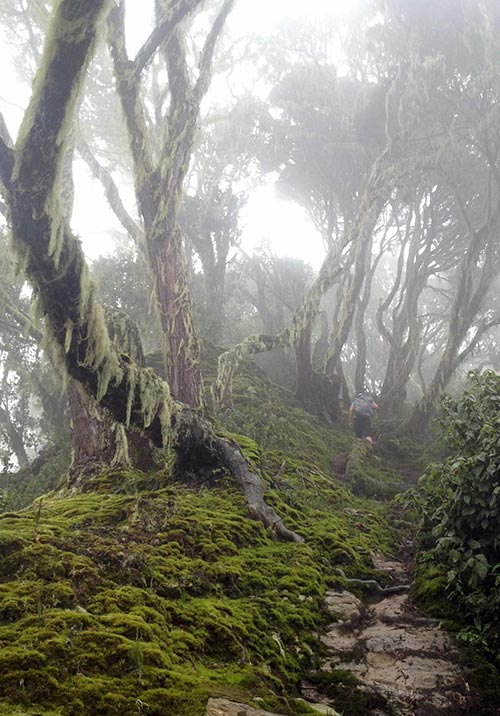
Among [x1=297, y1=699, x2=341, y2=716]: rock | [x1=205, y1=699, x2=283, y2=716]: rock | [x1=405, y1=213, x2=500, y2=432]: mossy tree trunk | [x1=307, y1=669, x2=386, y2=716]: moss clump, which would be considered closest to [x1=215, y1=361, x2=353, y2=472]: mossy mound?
[x1=405, y1=213, x2=500, y2=432]: mossy tree trunk

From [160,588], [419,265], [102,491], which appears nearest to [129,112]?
[102,491]

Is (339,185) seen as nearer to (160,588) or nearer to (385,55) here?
(385,55)

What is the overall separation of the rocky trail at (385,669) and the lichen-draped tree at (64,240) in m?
1.56

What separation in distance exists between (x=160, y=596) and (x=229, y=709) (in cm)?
126

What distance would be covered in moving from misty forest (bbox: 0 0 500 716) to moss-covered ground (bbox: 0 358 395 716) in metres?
0.02

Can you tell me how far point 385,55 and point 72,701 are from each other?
1938cm

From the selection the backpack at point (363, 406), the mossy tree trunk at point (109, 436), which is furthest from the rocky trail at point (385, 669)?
the backpack at point (363, 406)

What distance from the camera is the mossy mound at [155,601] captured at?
2258 millimetres

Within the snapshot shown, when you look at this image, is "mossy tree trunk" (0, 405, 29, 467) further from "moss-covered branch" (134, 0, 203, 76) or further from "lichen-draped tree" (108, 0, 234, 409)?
"moss-covered branch" (134, 0, 203, 76)

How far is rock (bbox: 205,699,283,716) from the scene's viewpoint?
2234 mm

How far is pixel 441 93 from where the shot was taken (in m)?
15.8

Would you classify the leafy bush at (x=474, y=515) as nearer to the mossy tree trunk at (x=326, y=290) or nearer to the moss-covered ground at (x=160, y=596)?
the moss-covered ground at (x=160, y=596)

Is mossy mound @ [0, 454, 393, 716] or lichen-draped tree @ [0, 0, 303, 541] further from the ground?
lichen-draped tree @ [0, 0, 303, 541]

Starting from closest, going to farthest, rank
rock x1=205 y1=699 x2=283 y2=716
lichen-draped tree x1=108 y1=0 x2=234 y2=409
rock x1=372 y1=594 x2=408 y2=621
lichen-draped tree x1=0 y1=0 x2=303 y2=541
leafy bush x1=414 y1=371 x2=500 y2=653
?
rock x1=205 y1=699 x2=283 y2=716
leafy bush x1=414 y1=371 x2=500 y2=653
lichen-draped tree x1=0 y1=0 x2=303 y2=541
rock x1=372 y1=594 x2=408 y2=621
lichen-draped tree x1=108 y1=0 x2=234 y2=409
